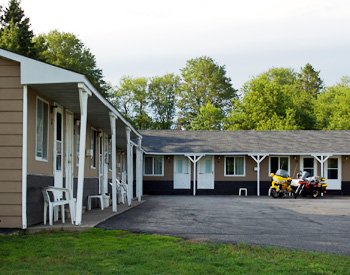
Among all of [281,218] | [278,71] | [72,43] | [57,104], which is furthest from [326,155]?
[278,71]

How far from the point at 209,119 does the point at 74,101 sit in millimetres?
42470

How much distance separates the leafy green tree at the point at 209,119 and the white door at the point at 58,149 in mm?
41351

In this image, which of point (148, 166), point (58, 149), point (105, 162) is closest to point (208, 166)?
point (148, 166)

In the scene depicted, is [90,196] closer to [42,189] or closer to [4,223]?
[42,189]

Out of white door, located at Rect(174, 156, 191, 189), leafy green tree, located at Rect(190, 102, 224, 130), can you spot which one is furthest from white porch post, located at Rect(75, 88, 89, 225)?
leafy green tree, located at Rect(190, 102, 224, 130)

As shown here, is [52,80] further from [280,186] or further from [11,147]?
[280,186]

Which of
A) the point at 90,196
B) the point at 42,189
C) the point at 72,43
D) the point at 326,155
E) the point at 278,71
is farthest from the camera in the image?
the point at 278,71

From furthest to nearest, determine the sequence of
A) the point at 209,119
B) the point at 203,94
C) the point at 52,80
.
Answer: the point at 203,94
the point at 209,119
the point at 52,80

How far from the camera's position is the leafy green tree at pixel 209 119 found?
175 ft

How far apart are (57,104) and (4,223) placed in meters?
3.44

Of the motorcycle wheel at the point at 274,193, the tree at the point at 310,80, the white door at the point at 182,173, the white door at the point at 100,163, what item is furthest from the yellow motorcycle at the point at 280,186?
the tree at the point at 310,80

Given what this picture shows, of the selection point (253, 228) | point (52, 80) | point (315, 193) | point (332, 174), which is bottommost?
point (315, 193)

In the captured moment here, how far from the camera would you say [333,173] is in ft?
94.1

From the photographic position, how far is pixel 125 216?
492 inches
